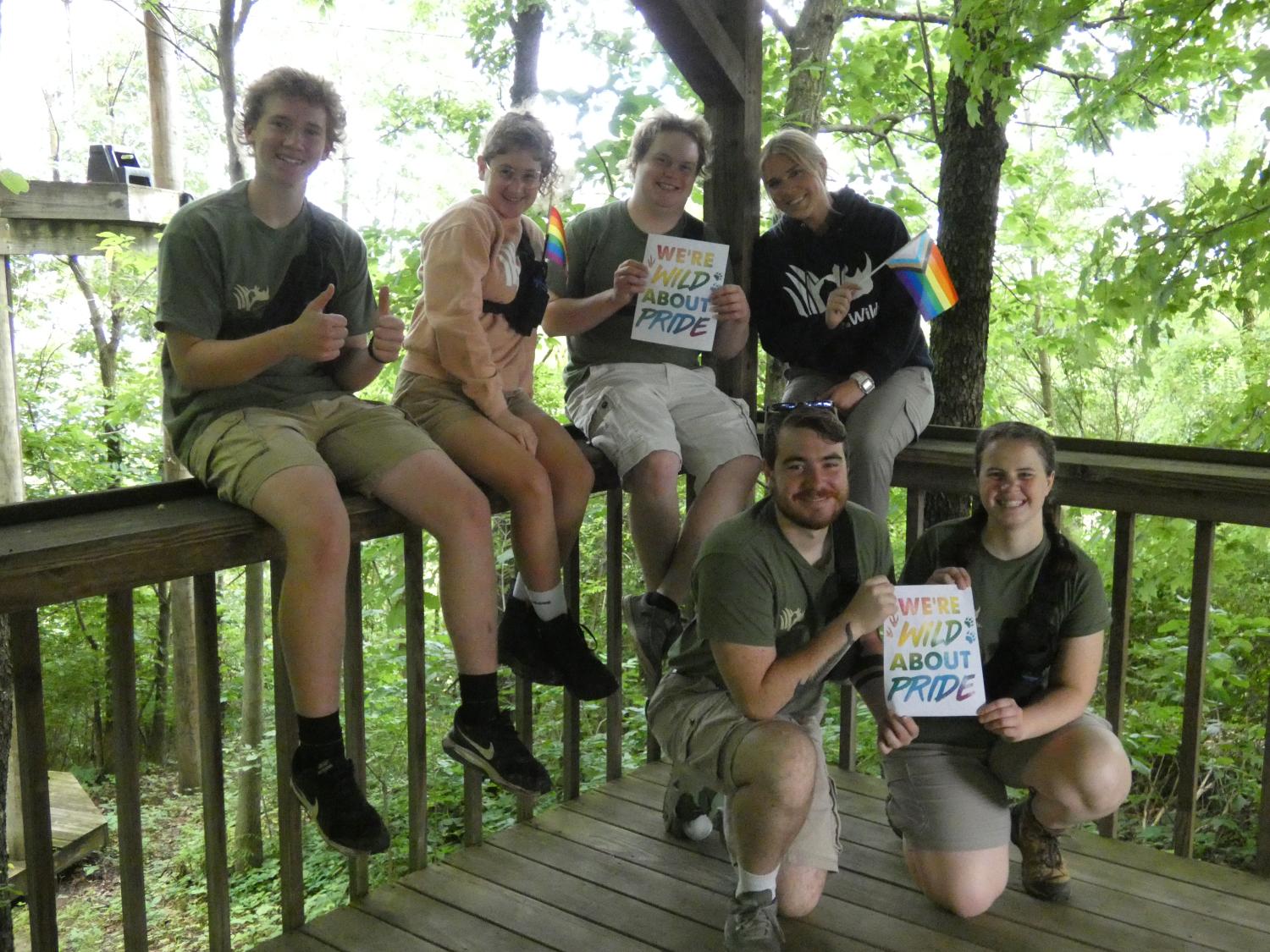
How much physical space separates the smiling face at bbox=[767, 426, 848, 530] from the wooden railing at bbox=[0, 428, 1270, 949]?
69 centimetres

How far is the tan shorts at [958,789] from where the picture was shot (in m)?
2.23

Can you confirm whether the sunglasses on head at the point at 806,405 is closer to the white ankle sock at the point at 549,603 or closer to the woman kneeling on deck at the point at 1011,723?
the woman kneeling on deck at the point at 1011,723

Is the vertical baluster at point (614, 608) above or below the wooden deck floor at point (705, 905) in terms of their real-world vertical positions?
above

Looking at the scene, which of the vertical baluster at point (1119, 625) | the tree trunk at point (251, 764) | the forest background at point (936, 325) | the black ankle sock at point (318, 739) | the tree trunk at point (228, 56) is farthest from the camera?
the tree trunk at point (251, 764)

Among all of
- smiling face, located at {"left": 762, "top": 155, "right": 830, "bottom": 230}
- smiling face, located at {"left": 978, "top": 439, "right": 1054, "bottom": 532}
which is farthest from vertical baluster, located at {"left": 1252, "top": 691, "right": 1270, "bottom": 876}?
smiling face, located at {"left": 762, "top": 155, "right": 830, "bottom": 230}

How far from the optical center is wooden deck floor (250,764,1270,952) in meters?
2.16

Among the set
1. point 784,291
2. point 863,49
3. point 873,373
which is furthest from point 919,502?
point 863,49

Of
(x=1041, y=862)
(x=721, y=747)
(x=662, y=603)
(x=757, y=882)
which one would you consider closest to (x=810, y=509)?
(x=721, y=747)

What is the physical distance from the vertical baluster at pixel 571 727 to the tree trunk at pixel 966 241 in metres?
1.83

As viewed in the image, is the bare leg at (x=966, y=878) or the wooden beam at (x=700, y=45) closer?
the bare leg at (x=966, y=878)

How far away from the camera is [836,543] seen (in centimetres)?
221

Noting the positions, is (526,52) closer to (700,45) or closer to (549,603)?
(700,45)

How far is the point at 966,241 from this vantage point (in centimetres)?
418

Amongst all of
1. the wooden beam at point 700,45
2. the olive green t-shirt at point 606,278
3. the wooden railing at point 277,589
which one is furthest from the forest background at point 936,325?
the wooden railing at point 277,589
